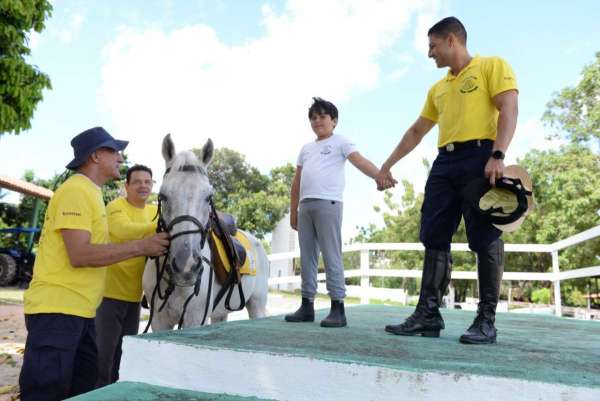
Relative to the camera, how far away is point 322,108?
4.13 m

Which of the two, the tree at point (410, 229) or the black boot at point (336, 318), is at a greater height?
the tree at point (410, 229)

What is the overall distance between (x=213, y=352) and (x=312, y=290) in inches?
78.8

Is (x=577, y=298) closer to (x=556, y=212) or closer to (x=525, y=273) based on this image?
(x=556, y=212)

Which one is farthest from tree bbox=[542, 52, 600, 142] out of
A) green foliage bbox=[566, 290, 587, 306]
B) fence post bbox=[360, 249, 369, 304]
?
fence post bbox=[360, 249, 369, 304]

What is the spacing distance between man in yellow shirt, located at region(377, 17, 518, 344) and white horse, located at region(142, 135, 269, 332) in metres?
1.34

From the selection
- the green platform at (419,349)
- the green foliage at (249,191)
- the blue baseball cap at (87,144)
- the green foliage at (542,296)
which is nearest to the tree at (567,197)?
the green foliage at (542,296)

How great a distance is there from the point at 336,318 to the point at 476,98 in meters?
1.84

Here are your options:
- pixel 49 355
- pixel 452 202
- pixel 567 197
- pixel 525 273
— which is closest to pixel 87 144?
pixel 49 355

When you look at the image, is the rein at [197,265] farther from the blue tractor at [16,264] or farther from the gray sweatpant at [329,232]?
the blue tractor at [16,264]

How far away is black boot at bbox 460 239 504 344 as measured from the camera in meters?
2.98

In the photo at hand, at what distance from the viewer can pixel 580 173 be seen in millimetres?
23703

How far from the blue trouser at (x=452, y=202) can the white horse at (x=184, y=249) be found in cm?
149

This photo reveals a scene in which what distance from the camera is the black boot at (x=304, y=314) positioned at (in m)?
3.91

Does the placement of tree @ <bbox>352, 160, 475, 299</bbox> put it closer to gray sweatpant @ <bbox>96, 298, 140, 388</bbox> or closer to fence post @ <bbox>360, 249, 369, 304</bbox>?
fence post @ <bbox>360, 249, 369, 304</bbox>
